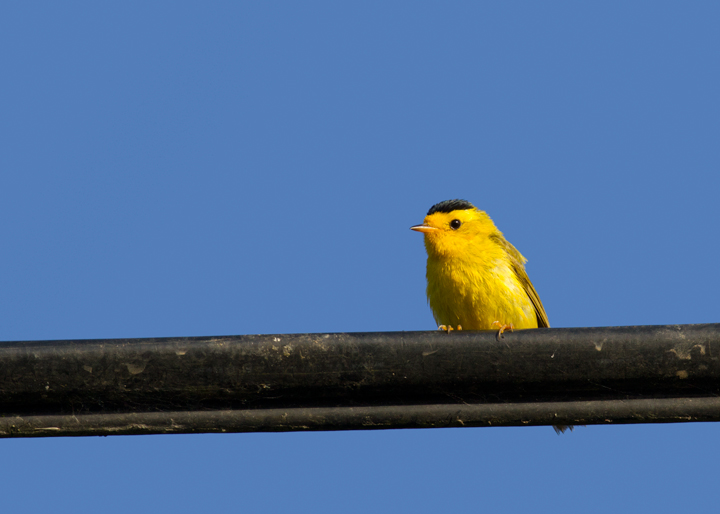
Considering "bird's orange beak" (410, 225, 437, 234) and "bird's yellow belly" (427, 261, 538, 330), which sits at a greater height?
"bird's orange beak" (410, 225, 437, 234)

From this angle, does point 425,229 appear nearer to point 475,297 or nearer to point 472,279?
point 472,279

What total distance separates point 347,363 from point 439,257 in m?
3.94

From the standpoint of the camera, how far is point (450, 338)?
10.3 feet

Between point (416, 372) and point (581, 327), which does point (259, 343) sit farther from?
point (581, 327)

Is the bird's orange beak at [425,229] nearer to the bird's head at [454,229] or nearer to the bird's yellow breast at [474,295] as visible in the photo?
the bird's head at [454,229]

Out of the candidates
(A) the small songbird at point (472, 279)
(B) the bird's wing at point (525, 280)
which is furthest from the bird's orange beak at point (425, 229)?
(B) the bird's wing at point (525, 280)

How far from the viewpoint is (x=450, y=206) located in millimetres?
7430

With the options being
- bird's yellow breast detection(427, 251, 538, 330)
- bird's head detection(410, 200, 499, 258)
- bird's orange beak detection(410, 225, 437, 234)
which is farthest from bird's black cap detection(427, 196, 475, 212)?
bird's yellow breast detection(427, 251, 538, 330)

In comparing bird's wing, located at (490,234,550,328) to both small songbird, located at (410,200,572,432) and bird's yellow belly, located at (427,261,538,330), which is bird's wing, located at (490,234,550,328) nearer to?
small songbird, located at (410,200,572,432)

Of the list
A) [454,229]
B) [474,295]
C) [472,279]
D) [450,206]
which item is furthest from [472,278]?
[450,206]

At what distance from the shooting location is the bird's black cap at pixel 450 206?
24.3ft

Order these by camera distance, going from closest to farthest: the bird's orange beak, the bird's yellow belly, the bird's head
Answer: the bird's yellow belly → the bird's head → the bird's orange beak

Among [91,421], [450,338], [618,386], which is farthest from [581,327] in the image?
[91,421]

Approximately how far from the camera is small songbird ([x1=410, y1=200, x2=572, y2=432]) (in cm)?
668
